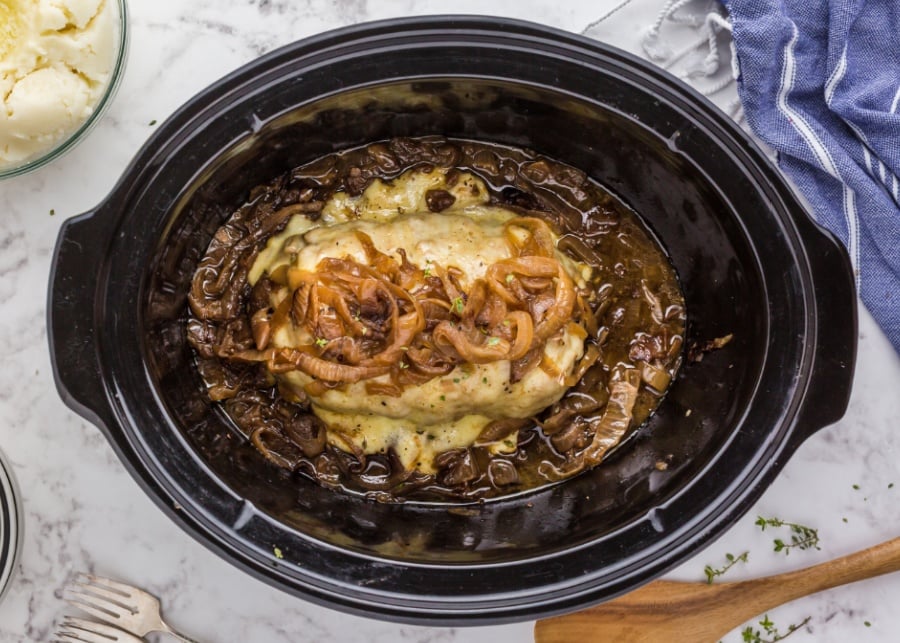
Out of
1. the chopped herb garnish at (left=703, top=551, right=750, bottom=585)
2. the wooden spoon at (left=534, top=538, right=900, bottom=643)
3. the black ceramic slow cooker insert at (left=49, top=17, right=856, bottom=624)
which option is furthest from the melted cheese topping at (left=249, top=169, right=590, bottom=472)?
the chopped herb garnish at (left=703, top=551, right=750, bottom=585)

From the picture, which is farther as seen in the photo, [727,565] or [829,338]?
[727,565]

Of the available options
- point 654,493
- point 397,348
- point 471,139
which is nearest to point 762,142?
point 471,139

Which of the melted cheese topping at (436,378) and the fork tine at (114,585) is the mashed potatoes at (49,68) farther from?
the fork tine at (114,585)

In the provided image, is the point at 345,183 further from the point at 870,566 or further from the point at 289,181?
the point at 870,566

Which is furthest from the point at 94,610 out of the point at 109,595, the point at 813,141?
the point at 813,141

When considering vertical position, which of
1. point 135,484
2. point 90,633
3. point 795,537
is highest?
point 135,484

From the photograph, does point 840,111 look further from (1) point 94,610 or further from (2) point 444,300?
(1) point 94,610

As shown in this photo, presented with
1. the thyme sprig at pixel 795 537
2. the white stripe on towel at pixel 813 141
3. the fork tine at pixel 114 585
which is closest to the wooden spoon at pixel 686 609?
the thyme sprig at pixel 795 537
